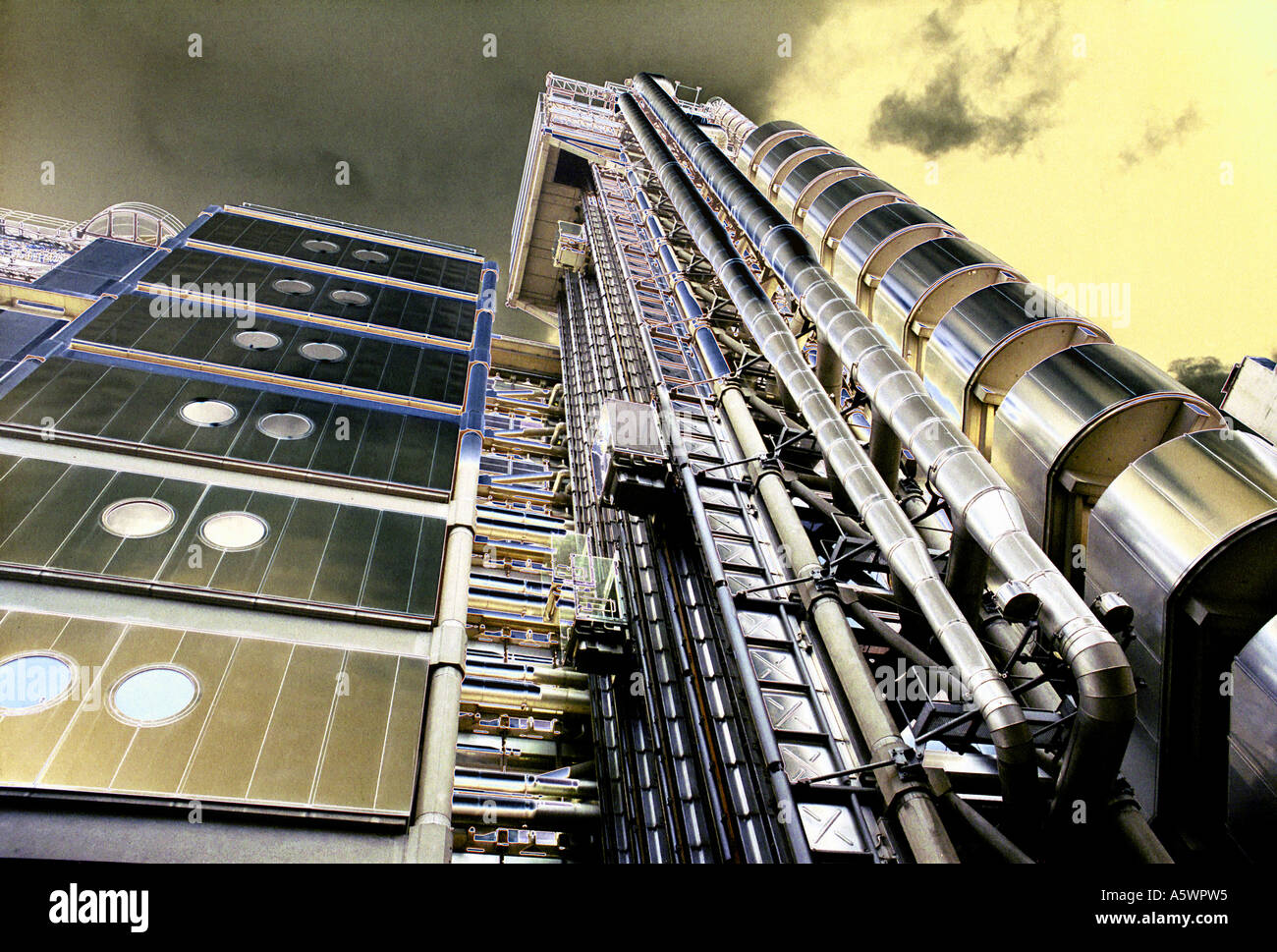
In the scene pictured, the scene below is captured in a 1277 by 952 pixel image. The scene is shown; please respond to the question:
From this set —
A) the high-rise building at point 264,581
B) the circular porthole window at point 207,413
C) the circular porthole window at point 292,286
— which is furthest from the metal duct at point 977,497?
the circular porthole window at point 292,286

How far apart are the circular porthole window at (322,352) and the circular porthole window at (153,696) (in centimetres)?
1307

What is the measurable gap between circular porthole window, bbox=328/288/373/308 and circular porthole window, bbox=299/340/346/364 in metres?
3.92

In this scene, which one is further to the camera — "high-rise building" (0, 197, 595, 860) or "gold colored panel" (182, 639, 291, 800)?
"high-rise building" (0, 197, 595, 860)

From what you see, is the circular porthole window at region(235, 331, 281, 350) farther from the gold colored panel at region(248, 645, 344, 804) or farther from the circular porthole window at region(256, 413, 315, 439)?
the gold colored panel at region(248, 645, 344, 804)

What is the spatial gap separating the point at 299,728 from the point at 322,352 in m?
14.9

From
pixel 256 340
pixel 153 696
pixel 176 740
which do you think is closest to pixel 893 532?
pixel 176 740

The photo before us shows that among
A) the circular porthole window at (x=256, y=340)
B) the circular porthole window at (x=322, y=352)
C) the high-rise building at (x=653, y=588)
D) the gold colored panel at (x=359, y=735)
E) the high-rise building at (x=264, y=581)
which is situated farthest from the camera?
the circular porthole window at (x=322, y=352)

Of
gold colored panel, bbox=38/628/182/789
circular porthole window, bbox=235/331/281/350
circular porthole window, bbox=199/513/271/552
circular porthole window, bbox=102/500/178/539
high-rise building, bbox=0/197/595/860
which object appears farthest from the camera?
circular porthole window, bbox=235/331/281/350

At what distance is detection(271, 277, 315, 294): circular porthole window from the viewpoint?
28594 millimetres

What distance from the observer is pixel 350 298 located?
1155 inches

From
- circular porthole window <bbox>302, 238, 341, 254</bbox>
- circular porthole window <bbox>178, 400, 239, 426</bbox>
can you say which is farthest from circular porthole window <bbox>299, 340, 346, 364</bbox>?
circular porthole window <bbox>302, 238, 341, 254</bbox>

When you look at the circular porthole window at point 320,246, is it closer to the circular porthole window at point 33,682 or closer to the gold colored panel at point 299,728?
the gold colored panel at point 299,728

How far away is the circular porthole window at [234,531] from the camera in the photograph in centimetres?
1650

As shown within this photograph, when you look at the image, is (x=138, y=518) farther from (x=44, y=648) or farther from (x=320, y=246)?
(x=320, y=246)
